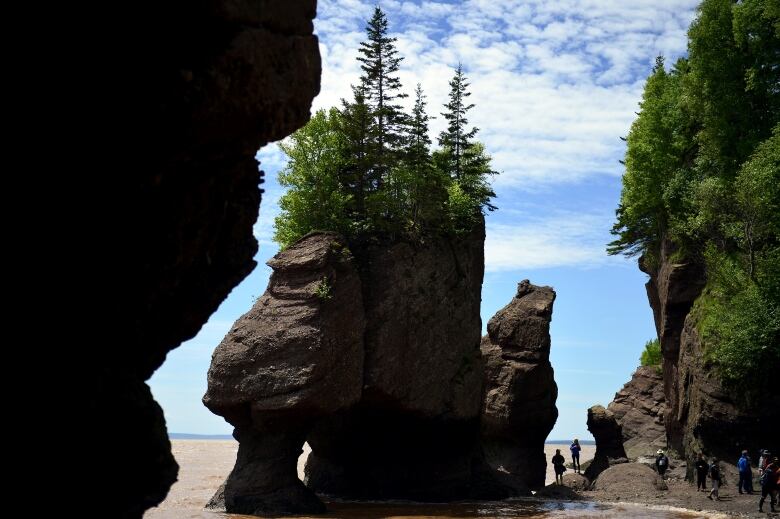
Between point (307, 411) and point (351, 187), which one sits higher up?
point (351, 187)

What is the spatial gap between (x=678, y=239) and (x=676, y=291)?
3487 mm

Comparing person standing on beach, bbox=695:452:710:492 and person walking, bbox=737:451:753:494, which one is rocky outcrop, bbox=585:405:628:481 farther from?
person walking, bbox=737:451:753:494

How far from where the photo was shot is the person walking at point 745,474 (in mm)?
32906

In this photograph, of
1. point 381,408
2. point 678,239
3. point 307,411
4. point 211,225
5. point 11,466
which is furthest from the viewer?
point 678,239

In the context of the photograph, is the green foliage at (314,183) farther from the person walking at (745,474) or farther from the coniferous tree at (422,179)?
the person walking at (745,474)

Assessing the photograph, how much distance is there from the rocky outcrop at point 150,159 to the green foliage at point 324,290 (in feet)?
77.0

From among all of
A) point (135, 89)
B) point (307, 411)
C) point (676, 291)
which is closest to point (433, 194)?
point (307, 411)

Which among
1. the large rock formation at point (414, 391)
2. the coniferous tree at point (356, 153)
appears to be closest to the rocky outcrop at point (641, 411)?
the large rock formation at point (414, 391)

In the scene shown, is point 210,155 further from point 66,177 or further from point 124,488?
point 124,488

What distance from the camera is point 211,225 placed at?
35.4 feet

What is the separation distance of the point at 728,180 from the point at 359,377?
2156 cm

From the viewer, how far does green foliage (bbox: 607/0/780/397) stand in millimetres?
36031

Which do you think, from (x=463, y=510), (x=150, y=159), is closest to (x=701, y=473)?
(x=463, y=510)

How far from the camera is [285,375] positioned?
33.2m
